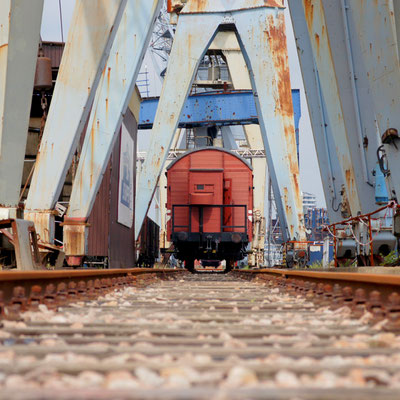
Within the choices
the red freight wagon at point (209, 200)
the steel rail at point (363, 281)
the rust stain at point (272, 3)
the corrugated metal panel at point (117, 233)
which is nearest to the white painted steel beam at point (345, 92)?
the red freight wagon at point (209, 200)

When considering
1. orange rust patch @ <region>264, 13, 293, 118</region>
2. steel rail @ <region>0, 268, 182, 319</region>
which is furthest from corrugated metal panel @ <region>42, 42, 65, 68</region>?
steel rail @ <region>0, 268, 182, 319</region>

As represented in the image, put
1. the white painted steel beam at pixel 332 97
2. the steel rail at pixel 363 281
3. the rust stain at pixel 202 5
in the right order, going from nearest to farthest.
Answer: the steel rail at pixel 363 281 → the white painted steel beam at pixel 332 97 → the rust stain at pixel 202 5

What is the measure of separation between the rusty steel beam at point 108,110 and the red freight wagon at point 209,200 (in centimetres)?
462

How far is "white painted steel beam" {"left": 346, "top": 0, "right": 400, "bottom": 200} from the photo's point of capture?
7766 millimetres

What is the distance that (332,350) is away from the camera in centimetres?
231

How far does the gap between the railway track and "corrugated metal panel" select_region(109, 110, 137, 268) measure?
12.9 metres

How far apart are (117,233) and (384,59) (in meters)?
11.5

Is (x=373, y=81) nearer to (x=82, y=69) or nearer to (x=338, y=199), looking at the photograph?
(x=82, y=69)

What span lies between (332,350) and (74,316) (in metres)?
1.85

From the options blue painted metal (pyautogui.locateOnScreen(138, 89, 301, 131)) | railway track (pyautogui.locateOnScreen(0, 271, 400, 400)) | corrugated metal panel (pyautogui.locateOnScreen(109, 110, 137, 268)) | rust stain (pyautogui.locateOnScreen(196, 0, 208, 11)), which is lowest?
railway track (pyautogui.locateOnScreen(0, 271, 400, 400))

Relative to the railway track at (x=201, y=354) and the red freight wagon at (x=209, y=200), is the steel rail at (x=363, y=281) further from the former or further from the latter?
the red freight wagon at (x=209, y=200)

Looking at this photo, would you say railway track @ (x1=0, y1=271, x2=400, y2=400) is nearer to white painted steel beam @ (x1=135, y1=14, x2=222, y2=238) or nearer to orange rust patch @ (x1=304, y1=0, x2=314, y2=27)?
orange rust patch @ (x1=304, y1=0, x2=314, y2=27)

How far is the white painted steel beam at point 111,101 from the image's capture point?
1130 cm

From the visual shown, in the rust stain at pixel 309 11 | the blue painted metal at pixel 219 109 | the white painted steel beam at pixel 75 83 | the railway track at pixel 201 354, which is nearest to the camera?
the railway track at pixel 201 354
